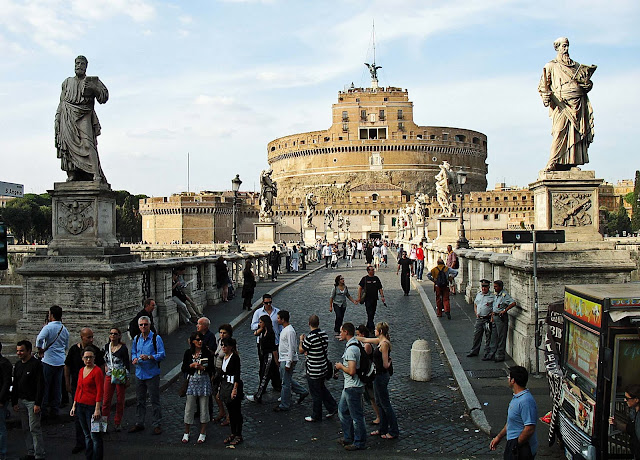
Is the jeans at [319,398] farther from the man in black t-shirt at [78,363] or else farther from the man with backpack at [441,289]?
the man with backpack at [441,289]

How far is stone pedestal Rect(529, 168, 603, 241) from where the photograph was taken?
8070 mm

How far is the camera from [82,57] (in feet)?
27.2

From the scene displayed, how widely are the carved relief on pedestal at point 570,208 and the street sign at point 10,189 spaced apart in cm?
690

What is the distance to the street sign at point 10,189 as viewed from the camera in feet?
25.4

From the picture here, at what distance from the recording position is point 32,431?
5.51 meters

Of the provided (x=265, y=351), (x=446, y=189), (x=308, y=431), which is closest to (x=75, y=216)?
(x=265, y=351)

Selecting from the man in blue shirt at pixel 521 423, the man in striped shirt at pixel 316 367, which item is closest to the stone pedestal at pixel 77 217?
the man in striped shirt at pixel 316 367

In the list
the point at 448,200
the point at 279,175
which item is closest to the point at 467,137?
the point at 279,175

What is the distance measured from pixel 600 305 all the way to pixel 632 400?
0.74m

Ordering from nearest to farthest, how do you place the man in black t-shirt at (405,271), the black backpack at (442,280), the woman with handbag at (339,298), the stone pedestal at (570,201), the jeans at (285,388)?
the jeans at (285,388) < the stone pedestal at (570,201) < the woman with handbag at (339,298) < the black backpack at (442,280) < the man in black t-shirt at (405,271)

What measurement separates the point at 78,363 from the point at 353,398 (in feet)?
9.16

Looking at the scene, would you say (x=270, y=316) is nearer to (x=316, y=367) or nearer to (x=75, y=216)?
(x=316, y=367)

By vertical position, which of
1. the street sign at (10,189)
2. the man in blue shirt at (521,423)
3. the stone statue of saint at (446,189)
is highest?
the stone statue of saint at (446,189)

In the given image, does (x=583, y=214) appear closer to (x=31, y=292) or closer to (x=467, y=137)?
(x=31, y=292)
